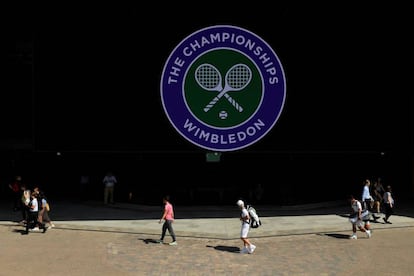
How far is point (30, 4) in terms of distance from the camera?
19141mm

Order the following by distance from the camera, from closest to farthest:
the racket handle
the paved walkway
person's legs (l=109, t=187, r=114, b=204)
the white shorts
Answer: the paved walkway → the white shorts → the racket handle → person's legs (l=109, t=187, r=114, b=204)

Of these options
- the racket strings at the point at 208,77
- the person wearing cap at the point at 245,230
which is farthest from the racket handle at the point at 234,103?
the person wearing cap at the point at 245,230

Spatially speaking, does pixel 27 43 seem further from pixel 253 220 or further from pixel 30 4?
pixel 253 220

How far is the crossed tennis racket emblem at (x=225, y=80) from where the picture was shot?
19562 mm

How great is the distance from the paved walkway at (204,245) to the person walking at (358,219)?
281 mm

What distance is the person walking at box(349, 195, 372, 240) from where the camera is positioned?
1498 cm

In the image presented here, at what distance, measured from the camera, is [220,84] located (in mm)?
19797

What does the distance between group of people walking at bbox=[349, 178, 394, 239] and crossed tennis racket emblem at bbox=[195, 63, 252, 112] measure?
5.88 m

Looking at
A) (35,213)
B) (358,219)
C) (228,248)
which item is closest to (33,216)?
(35,213)

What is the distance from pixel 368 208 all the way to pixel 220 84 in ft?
23.7

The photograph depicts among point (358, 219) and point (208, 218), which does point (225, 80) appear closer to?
point (208, 218)

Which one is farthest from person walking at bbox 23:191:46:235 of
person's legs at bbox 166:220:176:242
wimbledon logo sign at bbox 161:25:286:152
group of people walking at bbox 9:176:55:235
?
wimbledon logo sign at bbox 161:25:286:152

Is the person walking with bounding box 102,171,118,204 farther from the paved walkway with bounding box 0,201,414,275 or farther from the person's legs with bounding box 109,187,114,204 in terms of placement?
the paved walkway with bounding box 0,201,414,275

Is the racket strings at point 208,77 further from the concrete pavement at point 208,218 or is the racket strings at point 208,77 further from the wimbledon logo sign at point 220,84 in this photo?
the concrete pavement at point 208,218
